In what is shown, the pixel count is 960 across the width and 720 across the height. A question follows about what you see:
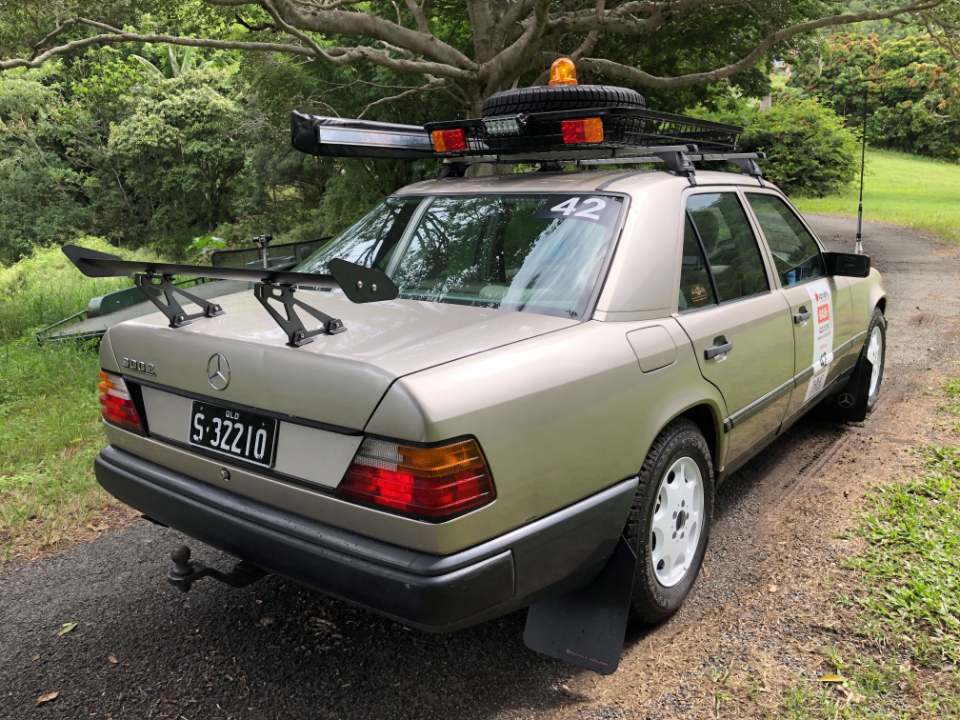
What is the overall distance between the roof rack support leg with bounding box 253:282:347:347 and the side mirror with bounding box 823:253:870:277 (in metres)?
3.08

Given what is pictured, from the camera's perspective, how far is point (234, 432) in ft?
8.10

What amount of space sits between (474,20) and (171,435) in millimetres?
10788

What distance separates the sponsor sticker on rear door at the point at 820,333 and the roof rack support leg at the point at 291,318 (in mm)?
2710

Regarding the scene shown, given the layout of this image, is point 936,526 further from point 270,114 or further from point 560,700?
point 270,114

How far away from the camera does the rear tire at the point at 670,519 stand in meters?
Result: 2.66

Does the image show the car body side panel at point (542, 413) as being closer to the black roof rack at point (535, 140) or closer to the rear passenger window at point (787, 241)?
the black roof rack at point (535, 140)

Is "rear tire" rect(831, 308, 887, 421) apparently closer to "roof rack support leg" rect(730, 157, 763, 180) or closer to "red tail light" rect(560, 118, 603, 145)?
"roof rack support leg" rect(730, 157, 763, 180)

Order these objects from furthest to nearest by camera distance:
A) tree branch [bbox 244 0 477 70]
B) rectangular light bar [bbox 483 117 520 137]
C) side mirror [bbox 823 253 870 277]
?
1. tree branch [bbox 244 0 477 70]
2. side mirror [bbox 823 253 870 277]
3. rectangular light bar [bbox 483 117 520 137]

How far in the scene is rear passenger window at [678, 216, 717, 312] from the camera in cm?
303

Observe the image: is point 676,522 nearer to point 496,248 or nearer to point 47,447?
point 496,248

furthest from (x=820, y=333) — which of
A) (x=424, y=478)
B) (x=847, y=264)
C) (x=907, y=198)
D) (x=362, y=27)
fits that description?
(x=907, y=198)

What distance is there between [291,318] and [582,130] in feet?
5.04

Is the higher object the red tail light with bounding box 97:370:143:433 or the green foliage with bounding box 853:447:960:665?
the red tail light with bounding box 97:370:143:433

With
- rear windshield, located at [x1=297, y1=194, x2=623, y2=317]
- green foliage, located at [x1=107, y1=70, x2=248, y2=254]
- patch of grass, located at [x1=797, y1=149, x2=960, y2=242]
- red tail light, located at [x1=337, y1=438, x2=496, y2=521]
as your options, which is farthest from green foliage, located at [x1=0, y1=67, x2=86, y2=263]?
red tail light, located at [x1=337, y1=438, x2=496, y2=521]
